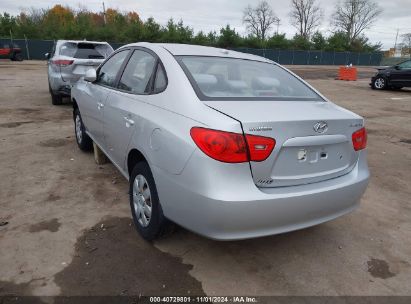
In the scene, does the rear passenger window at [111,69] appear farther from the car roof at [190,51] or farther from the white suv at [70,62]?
the white suv at [70,62]

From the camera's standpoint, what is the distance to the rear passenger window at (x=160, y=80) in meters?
2.97

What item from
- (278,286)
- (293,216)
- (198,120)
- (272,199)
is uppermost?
(198,120)

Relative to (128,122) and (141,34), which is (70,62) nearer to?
(128,122)

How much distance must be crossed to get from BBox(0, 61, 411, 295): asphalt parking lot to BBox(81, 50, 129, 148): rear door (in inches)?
24.6

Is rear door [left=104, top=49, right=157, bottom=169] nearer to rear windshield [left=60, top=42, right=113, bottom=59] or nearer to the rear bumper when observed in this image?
the rear bumper

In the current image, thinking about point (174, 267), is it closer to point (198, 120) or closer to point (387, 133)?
point (198, 120)

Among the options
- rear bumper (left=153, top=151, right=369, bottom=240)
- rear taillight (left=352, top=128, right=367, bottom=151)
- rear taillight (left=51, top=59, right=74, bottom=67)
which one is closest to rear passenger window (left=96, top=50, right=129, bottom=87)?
rear bumper (left=153, top=151, right=369, bottom=240)

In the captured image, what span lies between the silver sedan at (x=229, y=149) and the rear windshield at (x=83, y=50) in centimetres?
623

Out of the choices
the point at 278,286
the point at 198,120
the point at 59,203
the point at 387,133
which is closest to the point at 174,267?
the point at 278,286

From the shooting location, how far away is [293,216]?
2549mm

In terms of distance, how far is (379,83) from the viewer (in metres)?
17.7

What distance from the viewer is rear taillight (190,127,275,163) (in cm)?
232

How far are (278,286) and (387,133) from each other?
6276mm

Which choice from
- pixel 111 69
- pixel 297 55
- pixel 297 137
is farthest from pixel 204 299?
pixel 297 55
